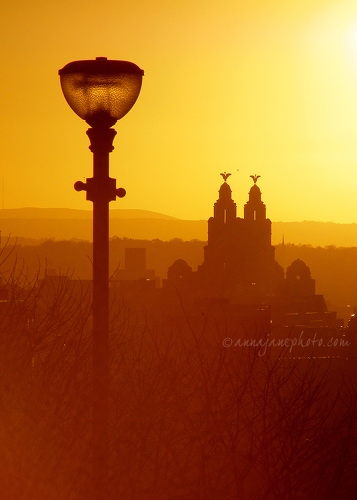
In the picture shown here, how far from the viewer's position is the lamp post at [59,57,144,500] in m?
6.15

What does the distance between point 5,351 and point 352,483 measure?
A: 8.67 metres

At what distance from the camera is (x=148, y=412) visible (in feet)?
48.7

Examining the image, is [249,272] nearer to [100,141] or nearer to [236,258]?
[236,258]

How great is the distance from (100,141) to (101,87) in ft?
1.39

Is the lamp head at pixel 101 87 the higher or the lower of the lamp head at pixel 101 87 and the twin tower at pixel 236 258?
the lower

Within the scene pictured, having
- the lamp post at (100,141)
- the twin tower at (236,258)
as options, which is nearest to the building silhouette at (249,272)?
the twin tower at (236,258)

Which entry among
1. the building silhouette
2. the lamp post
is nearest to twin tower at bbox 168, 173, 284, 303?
the building silhouette

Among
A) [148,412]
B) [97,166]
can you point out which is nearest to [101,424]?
[97,166]

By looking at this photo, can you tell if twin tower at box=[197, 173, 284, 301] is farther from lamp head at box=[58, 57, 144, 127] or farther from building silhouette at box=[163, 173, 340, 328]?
lamp head at box=[58, 57, 144, 127]

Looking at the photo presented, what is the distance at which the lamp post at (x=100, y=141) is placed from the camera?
6.15m

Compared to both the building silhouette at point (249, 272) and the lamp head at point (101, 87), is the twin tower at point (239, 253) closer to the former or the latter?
the building silhouette at point (249, 272)

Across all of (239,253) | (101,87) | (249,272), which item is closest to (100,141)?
(101,87)

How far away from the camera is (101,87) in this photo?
616 centimetres

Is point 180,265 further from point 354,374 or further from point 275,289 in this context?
point 354,374
